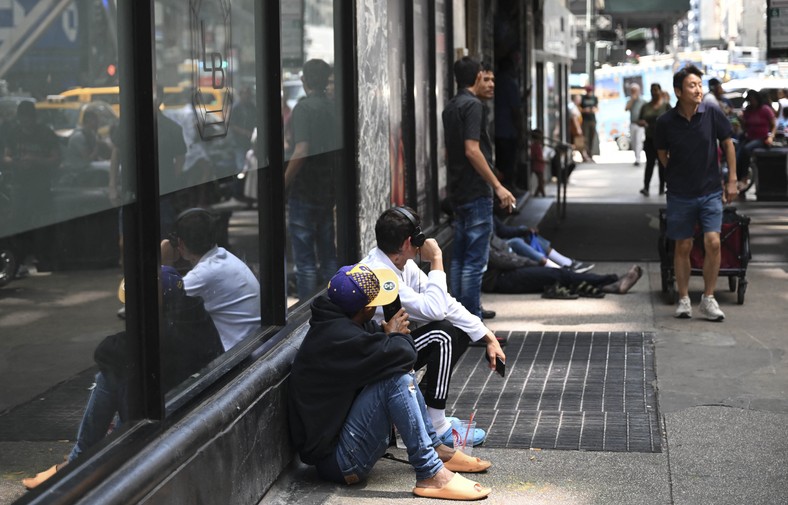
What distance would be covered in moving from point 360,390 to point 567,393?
2.05 m

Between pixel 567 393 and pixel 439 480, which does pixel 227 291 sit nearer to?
pixel 439 480

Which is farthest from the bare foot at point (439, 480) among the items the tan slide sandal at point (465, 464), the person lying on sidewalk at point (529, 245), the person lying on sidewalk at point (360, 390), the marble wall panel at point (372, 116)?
the person lying on sidewalk at point (529, 245)

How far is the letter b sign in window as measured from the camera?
5031 millimetres

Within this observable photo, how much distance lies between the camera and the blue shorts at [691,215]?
9.27 metres

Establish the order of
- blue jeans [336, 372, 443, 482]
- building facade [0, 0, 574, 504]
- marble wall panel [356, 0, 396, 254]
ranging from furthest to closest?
marble wall panel [356, 0, 396, 254], blue jeans [336, 372, 443, 482], building facade [0, 0, 574, 504]

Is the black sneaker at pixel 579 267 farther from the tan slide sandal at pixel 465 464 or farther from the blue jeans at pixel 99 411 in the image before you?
the blue jeans at pixel 99 411

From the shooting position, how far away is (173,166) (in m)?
4.77

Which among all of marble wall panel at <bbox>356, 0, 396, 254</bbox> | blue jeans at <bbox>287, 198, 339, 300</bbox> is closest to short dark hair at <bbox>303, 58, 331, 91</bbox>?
marble wall panel at <bbox>356, 0, 396, 254</bbox>

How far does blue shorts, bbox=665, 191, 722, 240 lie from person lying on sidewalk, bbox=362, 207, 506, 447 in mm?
3639

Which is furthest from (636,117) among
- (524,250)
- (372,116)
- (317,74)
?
(317,74)

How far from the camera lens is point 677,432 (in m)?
6.37

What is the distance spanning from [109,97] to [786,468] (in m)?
3.42

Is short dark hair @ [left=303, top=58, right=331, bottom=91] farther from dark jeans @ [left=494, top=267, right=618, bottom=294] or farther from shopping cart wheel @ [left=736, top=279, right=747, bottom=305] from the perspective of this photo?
shopping cart wheel @ [left=736, top=279, right=747, bottom=305]

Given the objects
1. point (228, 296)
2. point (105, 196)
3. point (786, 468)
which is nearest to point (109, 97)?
point (105, 196)
